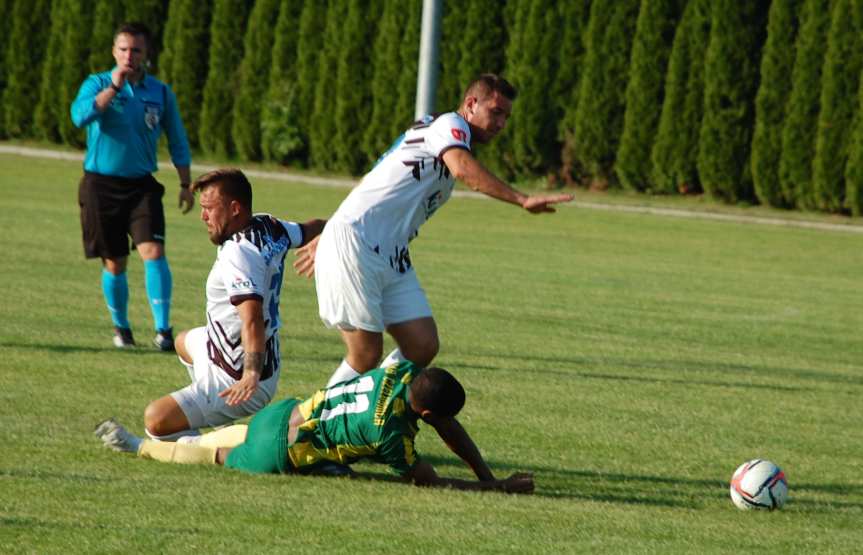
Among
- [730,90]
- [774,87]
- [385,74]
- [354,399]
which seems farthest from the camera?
[385,74]

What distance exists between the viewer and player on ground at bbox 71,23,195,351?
39.5 feet

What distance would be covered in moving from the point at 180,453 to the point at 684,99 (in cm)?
2554

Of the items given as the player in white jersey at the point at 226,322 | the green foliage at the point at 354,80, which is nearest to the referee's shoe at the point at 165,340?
the player in white jersey at the point at 226,322

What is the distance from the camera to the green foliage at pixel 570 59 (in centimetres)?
3325

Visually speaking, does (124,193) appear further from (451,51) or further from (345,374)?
(451,51)

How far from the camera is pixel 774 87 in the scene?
30922 mm

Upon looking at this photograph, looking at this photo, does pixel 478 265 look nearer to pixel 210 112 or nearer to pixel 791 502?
pixel 791 502

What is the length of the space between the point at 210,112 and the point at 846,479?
30.2 metres

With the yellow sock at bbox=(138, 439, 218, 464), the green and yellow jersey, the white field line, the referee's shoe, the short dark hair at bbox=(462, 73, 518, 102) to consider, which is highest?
the short dark hair at bbox=(462, 73, 518, 102)

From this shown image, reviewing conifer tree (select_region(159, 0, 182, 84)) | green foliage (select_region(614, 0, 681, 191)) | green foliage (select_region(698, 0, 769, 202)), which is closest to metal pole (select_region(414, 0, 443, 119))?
green foliage (select_region(698, 0, 769, 202))

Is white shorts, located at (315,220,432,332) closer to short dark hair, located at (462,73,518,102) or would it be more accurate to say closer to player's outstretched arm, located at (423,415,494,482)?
short dark hair, located at (462,73,518,102)

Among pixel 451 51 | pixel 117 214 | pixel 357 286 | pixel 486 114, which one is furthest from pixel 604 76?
pixel 357 286

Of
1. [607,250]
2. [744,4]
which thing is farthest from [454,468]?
[744,4]

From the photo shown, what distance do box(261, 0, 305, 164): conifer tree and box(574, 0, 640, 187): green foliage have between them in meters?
7.49
